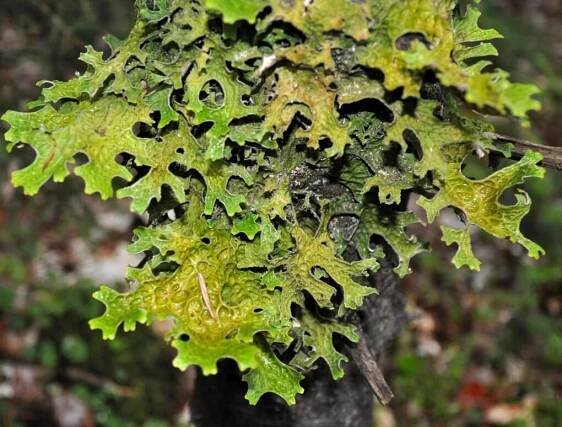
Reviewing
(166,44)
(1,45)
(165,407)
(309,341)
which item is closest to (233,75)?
(166,44)

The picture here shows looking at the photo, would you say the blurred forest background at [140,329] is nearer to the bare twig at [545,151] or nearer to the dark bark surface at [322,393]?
the dark bark surface at [322,393]

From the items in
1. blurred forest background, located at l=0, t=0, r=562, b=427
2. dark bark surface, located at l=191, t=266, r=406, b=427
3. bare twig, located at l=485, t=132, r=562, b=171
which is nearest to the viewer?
bare twig, located at l=485, t=132, r=562, b=171

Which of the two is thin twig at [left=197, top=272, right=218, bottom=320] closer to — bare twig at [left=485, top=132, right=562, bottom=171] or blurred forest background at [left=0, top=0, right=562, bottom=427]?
bare twig at [left=485, top=132, right=562, bottom=171]

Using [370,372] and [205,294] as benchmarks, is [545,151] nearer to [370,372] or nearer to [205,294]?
[370,372]

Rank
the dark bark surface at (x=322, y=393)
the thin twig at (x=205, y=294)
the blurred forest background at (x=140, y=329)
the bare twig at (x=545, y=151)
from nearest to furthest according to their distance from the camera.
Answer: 1. the thin twig at (x=205, y=294)
2. the bare twig at (x=545, y=151)
3. the dark bark surface at (x=322, y=393)
4. the blurred forest background at (x=140, y=329)

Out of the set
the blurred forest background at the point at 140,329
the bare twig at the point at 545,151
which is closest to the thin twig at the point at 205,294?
the bare twig at the point at 545,151

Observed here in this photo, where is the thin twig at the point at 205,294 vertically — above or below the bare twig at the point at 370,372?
above

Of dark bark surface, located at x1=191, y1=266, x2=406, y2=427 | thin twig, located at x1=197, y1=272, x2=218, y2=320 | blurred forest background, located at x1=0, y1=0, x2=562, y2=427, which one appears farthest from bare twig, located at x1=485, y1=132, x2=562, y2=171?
blurred forest background, located at x1=0, y1=0, x2=562, y2=427

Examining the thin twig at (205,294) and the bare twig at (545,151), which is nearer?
the thin twig at (205,294)
